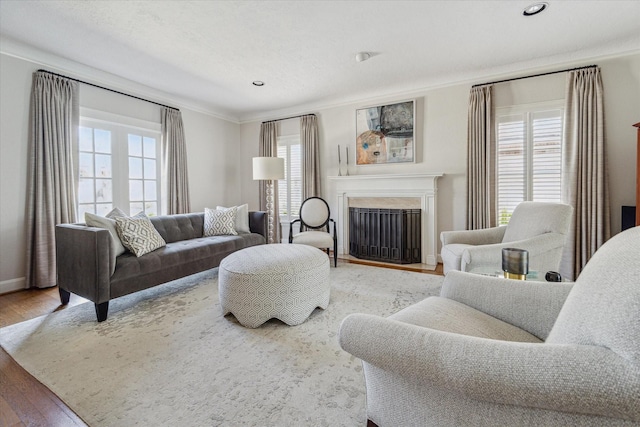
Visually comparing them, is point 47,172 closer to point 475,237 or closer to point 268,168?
point 268,168

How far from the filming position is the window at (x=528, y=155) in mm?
3398

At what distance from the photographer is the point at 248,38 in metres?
2.79

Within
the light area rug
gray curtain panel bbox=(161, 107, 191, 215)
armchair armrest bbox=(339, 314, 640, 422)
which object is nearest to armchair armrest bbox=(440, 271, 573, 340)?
armchair armrest bbox=(339, 314, 640, 422)

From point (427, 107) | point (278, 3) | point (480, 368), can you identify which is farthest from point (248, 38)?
point (480, 368)

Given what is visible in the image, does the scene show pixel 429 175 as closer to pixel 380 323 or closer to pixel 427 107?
pixel 427 107

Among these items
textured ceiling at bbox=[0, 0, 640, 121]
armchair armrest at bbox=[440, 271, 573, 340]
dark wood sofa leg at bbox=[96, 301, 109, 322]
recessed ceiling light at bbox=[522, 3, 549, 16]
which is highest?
textured ceiling at bbox=[0, 0, 640, 121]

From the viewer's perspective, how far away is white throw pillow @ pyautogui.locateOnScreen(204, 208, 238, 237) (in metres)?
3.85

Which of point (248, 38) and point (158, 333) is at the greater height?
point (248, 38)

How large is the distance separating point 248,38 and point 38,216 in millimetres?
2899

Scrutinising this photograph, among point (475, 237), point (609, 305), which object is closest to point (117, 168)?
point (475, 237)

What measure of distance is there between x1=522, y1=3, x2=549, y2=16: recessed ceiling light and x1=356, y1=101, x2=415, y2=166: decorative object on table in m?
1.71

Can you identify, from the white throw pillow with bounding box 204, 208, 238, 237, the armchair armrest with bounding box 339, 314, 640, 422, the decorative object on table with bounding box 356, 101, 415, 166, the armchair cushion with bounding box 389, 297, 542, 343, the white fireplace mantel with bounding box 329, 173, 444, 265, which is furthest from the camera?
the decorative object on table with bounding box 356, 101, 415, 166

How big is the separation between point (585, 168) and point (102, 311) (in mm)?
4915

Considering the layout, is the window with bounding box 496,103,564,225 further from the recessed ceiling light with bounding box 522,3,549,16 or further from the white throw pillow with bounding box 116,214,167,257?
the white throw pillow with bounding box 116,214,167,257
